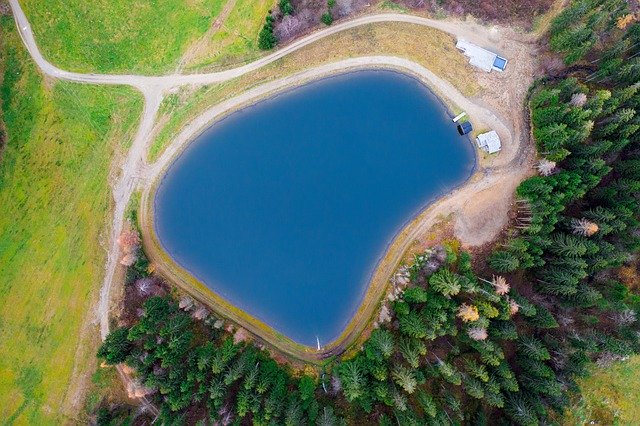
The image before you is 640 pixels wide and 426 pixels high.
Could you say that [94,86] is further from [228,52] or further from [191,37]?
[228,52]

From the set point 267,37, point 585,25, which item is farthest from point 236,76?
point 585,25

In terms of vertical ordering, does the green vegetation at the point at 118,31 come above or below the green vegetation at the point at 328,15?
below

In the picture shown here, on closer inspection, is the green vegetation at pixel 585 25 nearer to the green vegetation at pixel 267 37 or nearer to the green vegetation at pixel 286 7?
the green vegetation at pixel 286 7

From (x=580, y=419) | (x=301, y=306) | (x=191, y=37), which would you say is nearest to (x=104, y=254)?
(x=301, y=306)

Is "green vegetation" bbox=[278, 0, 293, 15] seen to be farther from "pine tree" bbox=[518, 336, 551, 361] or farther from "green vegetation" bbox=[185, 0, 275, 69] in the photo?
"pine tree" bbox=[518, 336, 551, 361]

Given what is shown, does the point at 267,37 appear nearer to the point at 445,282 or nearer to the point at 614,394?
the point at 445,282

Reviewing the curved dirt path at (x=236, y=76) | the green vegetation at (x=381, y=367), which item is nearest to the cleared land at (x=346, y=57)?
the curved dirt path at (x=236, y=76)
